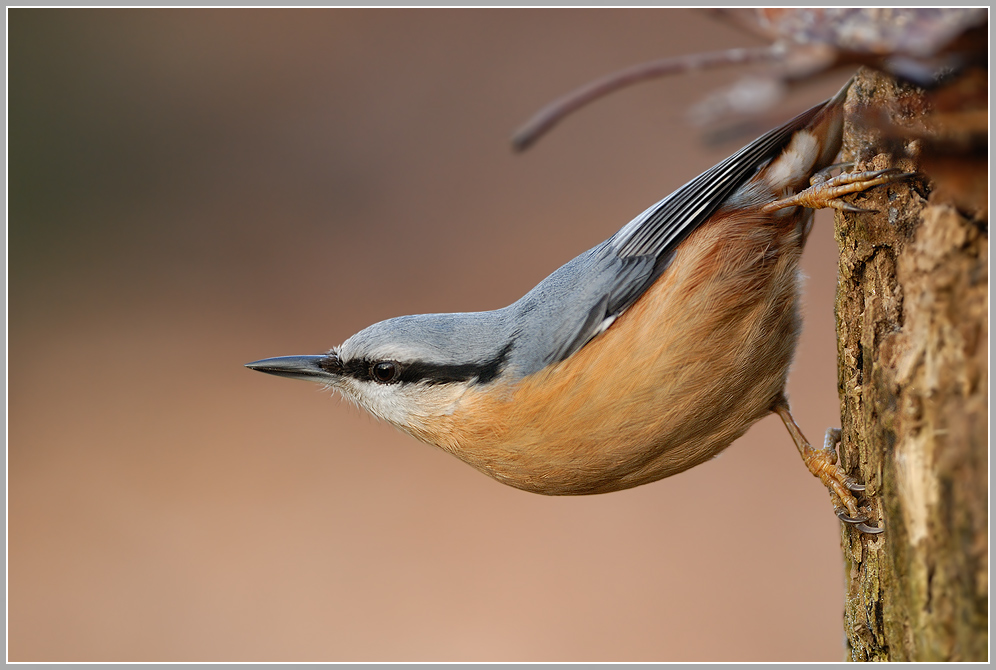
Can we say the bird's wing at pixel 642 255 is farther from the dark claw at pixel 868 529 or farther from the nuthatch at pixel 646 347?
the dark claw at pixel 868 529

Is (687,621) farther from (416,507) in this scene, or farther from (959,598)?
(959,598)

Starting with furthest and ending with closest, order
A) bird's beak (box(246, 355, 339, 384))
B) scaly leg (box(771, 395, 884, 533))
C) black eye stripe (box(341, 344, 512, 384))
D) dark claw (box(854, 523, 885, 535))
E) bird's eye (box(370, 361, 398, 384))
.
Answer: bird's beak (box(246, 355, 339, 384)) < bird's eye (box(370, 361, 398, 384)) < black eye stripe (box(341, 344, 512, 384)) < scaly leg (box(771, 395, 884, 533)) < dark claw (box(854, 523, 885, 535))

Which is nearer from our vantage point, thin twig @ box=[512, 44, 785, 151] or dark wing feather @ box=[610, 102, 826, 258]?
thin twig @ box=[512, 44, 785, 151]

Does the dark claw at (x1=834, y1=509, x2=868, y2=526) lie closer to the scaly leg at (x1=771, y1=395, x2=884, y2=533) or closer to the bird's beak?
the scaly leg at (x1=771, y1=395, x2=884, y2=533)

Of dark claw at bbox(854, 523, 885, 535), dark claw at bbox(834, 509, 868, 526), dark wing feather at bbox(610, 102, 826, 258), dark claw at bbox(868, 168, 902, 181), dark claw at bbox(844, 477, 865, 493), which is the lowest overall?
dark claw at bbox(854, 523, 885, 535)

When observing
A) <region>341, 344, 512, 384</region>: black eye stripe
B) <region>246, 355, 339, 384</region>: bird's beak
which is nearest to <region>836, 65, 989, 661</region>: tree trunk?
<region>341, 344, 512, 384</region>: black eye stripe

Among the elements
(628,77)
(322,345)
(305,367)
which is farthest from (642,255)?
(322,345)

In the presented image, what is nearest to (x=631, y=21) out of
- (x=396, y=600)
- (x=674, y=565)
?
(x=674, y=565)

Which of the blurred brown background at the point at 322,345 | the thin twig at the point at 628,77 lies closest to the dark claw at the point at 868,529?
the thin twig at the point at 628,77
